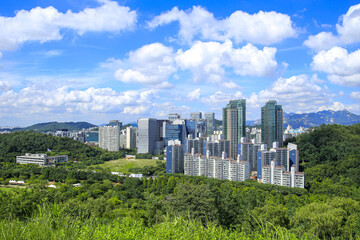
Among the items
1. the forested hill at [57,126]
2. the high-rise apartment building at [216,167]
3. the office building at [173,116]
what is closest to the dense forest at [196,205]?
the high-rise apartment building at [216,167]

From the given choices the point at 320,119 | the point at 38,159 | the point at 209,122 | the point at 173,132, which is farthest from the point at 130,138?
the point at 320,119

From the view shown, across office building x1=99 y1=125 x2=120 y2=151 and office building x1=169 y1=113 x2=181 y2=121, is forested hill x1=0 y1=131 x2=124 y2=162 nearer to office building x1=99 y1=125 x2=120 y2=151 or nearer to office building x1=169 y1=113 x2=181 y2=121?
office building x1=99 y1=125 x2=120 y2=151

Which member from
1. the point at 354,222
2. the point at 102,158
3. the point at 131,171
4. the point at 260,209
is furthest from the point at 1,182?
the point at 354,222

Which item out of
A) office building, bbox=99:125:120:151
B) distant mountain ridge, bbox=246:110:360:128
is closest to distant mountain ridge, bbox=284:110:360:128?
distant mountain ridge, bbox=246:110:360:128

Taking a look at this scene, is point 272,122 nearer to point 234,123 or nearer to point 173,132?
point 234,123

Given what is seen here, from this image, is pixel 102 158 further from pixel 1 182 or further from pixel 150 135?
pixel 1 182
